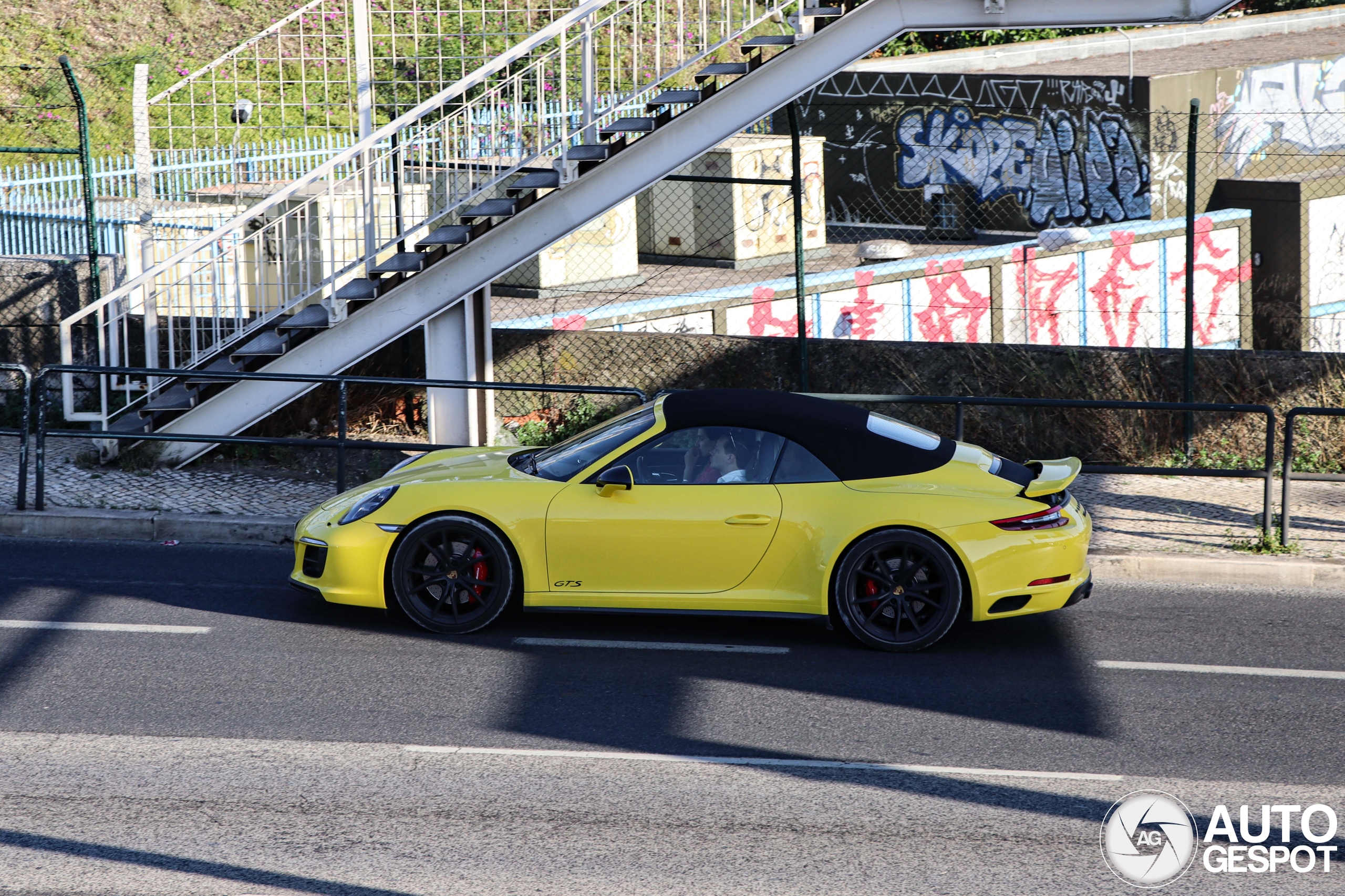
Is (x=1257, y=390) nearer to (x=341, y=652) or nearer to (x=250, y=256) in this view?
(x=341, y=652)

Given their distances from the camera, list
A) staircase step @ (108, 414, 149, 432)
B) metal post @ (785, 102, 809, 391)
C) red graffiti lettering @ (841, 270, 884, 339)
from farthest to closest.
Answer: red graffiti lettering @ (841, 270, 884, 339) → metal post @ (785, 102, 809, 391) → staircase step @ (108, 414, 149, 432)

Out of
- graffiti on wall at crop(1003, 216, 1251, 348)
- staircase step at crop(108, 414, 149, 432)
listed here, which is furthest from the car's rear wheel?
graffiti on wall at crop(1003, 216, 1251, 348)

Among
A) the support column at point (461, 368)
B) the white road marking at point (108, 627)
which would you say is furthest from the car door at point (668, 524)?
Answer: the support column at point (461, 368)

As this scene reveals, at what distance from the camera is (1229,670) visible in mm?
7109

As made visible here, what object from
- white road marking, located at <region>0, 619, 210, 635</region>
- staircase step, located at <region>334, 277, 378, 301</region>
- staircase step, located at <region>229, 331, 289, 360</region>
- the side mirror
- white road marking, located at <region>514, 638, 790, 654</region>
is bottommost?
white road marking, located at <region>514, 638, 790, 654</region>

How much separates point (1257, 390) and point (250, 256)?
9.49 m

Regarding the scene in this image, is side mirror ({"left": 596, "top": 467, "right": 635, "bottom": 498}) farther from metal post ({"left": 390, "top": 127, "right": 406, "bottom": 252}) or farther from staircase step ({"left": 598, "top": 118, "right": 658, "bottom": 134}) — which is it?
staircase step ({"left": 598, "top": 118, "right": 658, "bottom": 134})

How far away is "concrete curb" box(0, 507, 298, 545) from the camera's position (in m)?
9.59

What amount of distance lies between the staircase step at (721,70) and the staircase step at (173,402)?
15.8 feet

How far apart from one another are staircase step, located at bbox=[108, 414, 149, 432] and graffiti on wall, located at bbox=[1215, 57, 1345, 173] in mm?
26642

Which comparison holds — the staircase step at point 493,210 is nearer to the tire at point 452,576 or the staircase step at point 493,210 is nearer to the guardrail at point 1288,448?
the tire at point 452,576

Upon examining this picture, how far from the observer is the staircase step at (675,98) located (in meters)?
11.0

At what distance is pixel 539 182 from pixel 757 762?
6265 mm

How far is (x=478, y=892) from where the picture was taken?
466 cm
